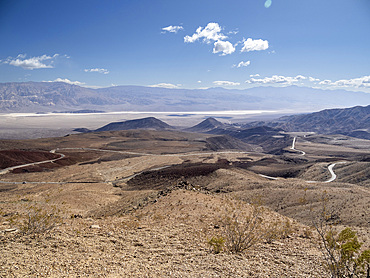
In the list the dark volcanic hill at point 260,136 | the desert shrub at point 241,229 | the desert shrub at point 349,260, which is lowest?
the dark volcanic hill at point 260,136

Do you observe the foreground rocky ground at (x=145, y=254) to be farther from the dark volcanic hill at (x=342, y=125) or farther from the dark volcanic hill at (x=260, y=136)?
the dark volcanic hill at (x=342, y=125)

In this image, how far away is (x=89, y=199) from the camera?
21.0m

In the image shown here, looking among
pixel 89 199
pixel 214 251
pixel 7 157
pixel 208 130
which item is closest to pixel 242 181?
pixel 89 199

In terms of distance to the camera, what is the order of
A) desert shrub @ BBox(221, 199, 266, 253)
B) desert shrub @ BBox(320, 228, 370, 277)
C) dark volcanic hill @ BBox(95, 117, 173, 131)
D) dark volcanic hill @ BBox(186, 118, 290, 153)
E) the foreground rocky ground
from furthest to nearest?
dark volcanic hill @ BBox(95, 117, 173, 131)
dark volcanic hill @ BBox(186, 118, 290, 153)
desert shrub @ BBox(221, 199, 266, 253)
the foreground rocky ground
desert shrub @ BBox(320, 228, 370, 277)

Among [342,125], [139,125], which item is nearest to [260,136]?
[342,125]

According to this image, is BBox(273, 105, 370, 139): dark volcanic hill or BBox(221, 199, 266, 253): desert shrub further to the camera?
BBox(273, 105, 370, 139): dark volcanic hill

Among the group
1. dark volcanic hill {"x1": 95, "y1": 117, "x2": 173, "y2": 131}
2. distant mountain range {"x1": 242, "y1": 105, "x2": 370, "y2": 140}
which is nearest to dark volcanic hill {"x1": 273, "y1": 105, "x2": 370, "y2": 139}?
distant mountain range {"x1": 242, "y1": 105, "x2": 370, "y2": 140}

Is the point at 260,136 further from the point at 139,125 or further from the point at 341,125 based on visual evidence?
the point at 139,125

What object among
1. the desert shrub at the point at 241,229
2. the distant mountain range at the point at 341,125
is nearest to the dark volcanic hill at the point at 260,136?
the distant mountain range at the point at 341,125

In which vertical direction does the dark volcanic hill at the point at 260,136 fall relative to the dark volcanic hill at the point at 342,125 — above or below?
below

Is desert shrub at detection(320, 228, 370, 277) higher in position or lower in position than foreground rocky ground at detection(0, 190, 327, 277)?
higher

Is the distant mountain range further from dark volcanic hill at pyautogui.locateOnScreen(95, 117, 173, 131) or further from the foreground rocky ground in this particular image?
the foreground rocky ground

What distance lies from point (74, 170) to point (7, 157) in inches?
654

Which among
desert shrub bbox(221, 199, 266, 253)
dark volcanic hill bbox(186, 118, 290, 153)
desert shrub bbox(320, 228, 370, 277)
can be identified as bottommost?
dark volcanic hill bbox(186, 118, 290, 153)
